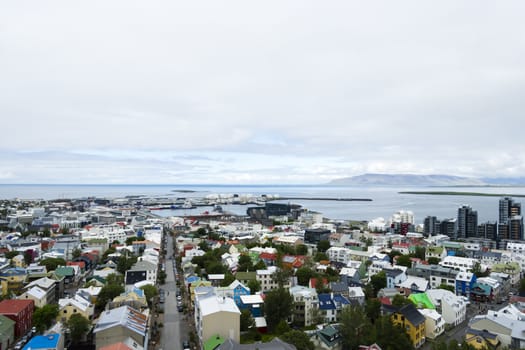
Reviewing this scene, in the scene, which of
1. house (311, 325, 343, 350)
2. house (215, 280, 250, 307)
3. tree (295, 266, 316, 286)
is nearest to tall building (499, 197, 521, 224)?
tree (295, 266, 316, 286)

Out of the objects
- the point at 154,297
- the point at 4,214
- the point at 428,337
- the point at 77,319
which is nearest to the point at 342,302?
the point at 428,337

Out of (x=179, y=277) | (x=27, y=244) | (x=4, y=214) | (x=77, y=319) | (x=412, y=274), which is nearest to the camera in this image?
(x=77, y=319)

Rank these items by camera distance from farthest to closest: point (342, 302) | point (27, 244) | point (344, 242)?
1. point (344, 242)
2. point (27, 244)
3. point (342, 302)

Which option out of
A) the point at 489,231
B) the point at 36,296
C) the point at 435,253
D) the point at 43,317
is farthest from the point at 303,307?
the point at 489,231

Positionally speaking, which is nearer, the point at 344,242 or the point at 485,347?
the point at 485,347

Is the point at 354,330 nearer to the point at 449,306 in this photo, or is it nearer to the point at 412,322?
the point at 412,322

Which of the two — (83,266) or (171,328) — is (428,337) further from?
(83,266)

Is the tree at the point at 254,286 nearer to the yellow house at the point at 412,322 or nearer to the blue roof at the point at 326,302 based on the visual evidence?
the blue roof at the point at 326,302

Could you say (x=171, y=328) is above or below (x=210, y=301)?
below
